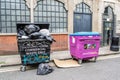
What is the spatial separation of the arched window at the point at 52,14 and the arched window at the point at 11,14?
2.39ft

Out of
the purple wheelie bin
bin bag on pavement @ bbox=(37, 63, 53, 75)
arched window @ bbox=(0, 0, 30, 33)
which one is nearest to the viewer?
bin bag on pavement @ bbox=(37, 63, 53, 75)

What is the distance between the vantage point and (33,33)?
24.4 feet

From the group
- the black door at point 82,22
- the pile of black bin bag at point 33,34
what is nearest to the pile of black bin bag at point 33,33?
the pile of black bin bag at point 33,34

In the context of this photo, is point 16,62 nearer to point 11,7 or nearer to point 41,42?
point 41,42

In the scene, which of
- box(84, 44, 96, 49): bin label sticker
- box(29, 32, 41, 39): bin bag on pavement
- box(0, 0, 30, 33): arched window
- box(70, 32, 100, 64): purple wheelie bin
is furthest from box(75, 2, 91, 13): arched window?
box(29, 32, 41, 39): bin bag on pavement

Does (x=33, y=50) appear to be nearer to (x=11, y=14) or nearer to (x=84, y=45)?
(x=84, y=45)

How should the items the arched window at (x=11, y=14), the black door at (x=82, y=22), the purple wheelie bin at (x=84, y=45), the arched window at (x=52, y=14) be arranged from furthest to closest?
1. the black door at (x=82, y=22)
2. the arched window at (x=52, y=14)
3. the arched window at (x=11, y=14)
4. the purple wheelie bin at (x=84, y=45)

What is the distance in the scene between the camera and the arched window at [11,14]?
977 centimetres

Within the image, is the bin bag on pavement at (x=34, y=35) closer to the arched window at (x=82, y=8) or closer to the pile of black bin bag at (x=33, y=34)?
the pile of black bin bag at (x=33, y=34)

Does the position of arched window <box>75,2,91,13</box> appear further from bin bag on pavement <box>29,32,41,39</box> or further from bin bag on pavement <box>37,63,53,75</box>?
bin bag on pavement <box>37,63,53,75</box>

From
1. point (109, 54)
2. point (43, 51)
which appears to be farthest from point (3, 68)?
point (109, 54)

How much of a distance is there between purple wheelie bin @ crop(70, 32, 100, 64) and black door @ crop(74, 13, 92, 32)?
3.50m

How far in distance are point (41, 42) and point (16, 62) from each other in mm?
1785

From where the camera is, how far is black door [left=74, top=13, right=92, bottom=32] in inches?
475
